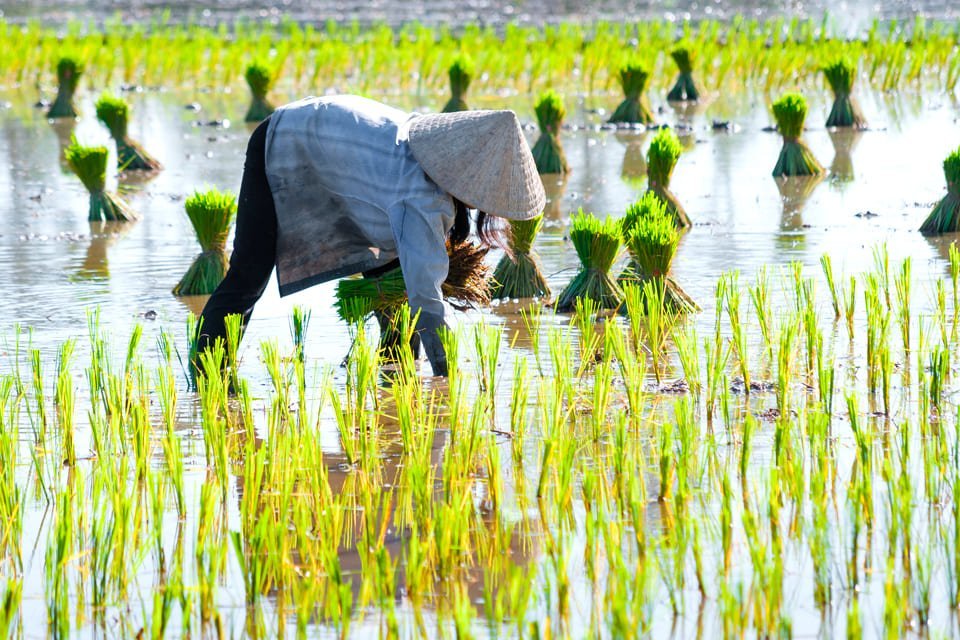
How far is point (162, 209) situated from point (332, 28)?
675cm

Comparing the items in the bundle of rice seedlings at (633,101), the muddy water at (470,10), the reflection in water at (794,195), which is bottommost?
the reflection in water at (794,195)

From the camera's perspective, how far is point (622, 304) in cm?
553

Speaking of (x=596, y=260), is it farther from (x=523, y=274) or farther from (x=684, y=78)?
(x=684, y=78)

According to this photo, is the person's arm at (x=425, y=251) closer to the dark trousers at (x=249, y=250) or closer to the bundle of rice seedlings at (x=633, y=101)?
the dark trousers at (x=249, y=250)

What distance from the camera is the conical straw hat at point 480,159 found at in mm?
3838

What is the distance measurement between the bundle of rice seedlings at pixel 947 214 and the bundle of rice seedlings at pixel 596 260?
6.50 ft

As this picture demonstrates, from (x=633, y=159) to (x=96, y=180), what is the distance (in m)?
3.67

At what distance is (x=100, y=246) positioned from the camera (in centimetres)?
732

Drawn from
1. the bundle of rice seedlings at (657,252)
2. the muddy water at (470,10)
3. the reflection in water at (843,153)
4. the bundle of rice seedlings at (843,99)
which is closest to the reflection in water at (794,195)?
the reflection in water at (843,153)

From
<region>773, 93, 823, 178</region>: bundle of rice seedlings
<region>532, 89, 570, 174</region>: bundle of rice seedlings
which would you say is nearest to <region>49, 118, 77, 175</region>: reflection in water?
<region>532, 89, 570, 174</region>: bundle of rice seedlings

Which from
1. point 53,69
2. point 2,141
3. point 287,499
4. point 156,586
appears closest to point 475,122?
point 287,499

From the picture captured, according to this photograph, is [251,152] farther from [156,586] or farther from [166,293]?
[166,293]

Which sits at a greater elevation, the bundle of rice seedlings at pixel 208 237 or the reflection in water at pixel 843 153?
the reflection in water at pixel 843 153

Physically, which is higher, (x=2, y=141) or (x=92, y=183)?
(x=2, y=141)
